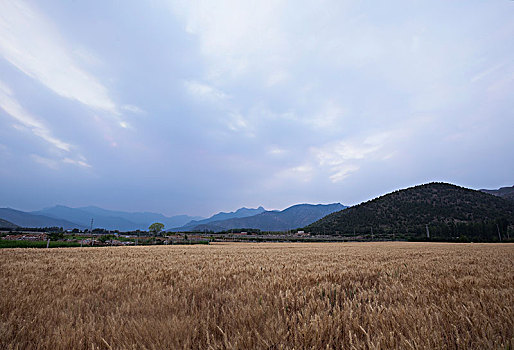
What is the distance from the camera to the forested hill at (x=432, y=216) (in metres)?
69.2

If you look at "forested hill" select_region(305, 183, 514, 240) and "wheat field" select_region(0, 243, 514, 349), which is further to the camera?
"forested hill" select_region(305, 183, 514, 240)

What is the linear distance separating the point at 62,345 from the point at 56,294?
2006 millimetres

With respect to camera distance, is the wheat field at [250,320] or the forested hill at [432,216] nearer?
the wheat field at [250,320]

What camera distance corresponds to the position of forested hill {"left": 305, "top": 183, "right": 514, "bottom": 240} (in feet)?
227

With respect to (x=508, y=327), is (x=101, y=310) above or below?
below

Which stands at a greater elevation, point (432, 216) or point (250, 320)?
point (432, 216)

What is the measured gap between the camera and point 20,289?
3.15 m

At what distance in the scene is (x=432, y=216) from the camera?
79125 millimetres

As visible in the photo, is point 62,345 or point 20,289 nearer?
point 62,345

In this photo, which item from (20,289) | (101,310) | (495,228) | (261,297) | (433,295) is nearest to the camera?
(101,310)

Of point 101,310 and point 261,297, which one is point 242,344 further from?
point 101,310

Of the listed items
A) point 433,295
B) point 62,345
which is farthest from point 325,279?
point 62,345

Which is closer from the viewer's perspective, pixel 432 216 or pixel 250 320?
pixel 250 320

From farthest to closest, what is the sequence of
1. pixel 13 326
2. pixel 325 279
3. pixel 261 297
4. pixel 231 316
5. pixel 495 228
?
pixel 495 228, pixel 325 279, pixel 261 297, pixel 231 316, pixel 13 326
